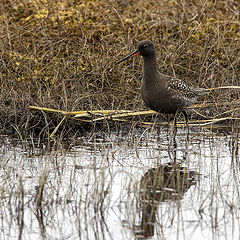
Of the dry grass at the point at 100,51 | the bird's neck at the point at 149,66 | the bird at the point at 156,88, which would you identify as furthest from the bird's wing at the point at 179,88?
the dry grass at the point at 100,51

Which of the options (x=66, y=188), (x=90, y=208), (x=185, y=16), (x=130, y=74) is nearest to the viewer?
(x=90, y=208)

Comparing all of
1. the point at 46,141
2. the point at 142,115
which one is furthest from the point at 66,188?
the point at 142,115

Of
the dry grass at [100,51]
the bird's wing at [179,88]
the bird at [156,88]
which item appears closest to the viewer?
the bird at [156,88]

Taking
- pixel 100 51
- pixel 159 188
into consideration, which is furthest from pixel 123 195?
pixel 100 51

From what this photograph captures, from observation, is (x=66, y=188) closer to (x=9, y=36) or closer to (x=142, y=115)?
(x=142, y=115)

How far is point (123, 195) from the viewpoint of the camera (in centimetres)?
577

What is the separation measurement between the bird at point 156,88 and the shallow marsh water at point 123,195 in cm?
64

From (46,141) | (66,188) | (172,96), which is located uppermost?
(172,96)

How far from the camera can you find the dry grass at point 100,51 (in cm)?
892

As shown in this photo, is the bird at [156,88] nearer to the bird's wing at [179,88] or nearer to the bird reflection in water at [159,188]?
the bird's wing at [179,88]

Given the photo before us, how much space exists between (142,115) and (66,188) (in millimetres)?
3031

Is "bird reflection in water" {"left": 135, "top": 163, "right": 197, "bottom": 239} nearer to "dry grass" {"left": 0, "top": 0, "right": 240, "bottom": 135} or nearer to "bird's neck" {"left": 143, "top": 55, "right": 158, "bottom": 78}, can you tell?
"bird's neck" {"left": 143, "top": 55, "right": 158, "bottom": 78}

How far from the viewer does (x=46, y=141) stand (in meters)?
7.93

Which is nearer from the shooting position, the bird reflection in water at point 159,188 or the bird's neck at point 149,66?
the bird reflection in water at point 159,188
